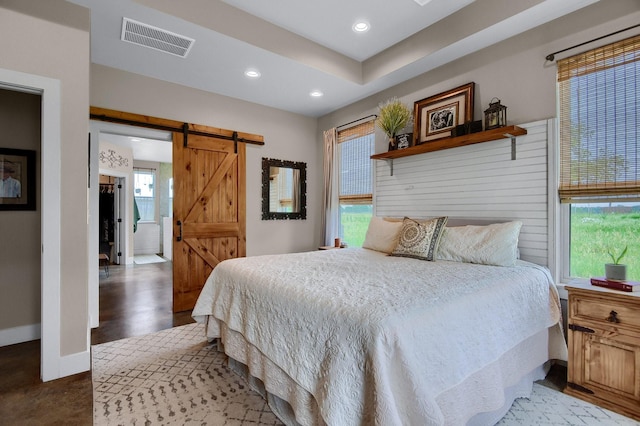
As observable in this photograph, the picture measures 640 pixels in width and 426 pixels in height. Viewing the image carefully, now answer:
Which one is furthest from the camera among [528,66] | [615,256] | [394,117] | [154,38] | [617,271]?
[394,117]

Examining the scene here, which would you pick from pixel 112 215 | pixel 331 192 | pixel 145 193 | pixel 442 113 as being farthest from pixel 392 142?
pixel 145 193

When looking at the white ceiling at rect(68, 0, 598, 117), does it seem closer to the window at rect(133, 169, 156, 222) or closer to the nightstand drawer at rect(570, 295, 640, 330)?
the nightstand drawer at rect(570, 295, 640, 330)

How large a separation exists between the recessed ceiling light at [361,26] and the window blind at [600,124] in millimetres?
1693

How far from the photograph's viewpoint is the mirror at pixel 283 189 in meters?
4.57

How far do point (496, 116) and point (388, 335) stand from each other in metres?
2.41

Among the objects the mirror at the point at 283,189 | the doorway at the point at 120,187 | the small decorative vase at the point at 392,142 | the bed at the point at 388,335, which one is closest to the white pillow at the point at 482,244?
the bed at the point at 388,335

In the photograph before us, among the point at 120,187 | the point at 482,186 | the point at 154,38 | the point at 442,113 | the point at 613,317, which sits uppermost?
the point at 154,38

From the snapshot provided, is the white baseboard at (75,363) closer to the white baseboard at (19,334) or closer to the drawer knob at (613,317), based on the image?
the white baseboard at (19,334)

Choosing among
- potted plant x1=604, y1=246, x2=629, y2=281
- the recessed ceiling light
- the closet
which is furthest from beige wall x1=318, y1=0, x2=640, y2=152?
the closet

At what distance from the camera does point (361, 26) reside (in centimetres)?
304

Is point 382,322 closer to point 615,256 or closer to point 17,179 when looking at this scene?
point 615,256

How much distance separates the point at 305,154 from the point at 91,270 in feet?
10.4

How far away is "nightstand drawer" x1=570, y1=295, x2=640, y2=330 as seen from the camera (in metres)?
1.84

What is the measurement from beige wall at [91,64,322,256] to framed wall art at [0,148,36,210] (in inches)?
34.0
